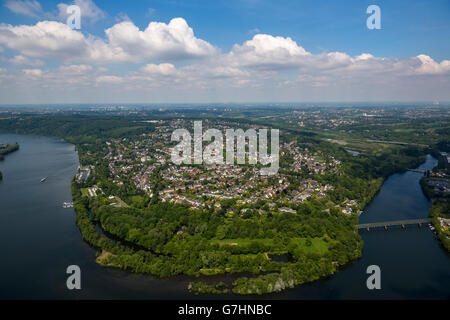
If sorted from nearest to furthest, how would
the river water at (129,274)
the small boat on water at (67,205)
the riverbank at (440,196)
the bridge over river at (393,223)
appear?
the river water at (129,274) < the riverbank at (440,196) < the bridge over river at (393,223) < the small boat on water at (67,205)

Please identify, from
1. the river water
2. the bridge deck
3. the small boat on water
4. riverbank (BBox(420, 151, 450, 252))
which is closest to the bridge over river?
the bridge deck

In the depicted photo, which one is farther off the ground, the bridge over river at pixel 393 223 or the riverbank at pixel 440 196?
the riverbank at pixel 440 196

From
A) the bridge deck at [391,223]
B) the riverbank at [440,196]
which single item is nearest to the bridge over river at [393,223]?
the bridge deck at [391,223]

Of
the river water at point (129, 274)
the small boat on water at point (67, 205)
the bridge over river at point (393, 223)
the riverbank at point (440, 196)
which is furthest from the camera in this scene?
the small boat on water at point (67, 205)

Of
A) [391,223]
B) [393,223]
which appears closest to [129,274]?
[391,223]

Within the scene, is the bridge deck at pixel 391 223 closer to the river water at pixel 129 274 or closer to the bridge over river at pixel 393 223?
the bridge over river at pixel 393 223

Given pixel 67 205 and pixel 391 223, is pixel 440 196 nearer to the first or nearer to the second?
pixel 391 223
